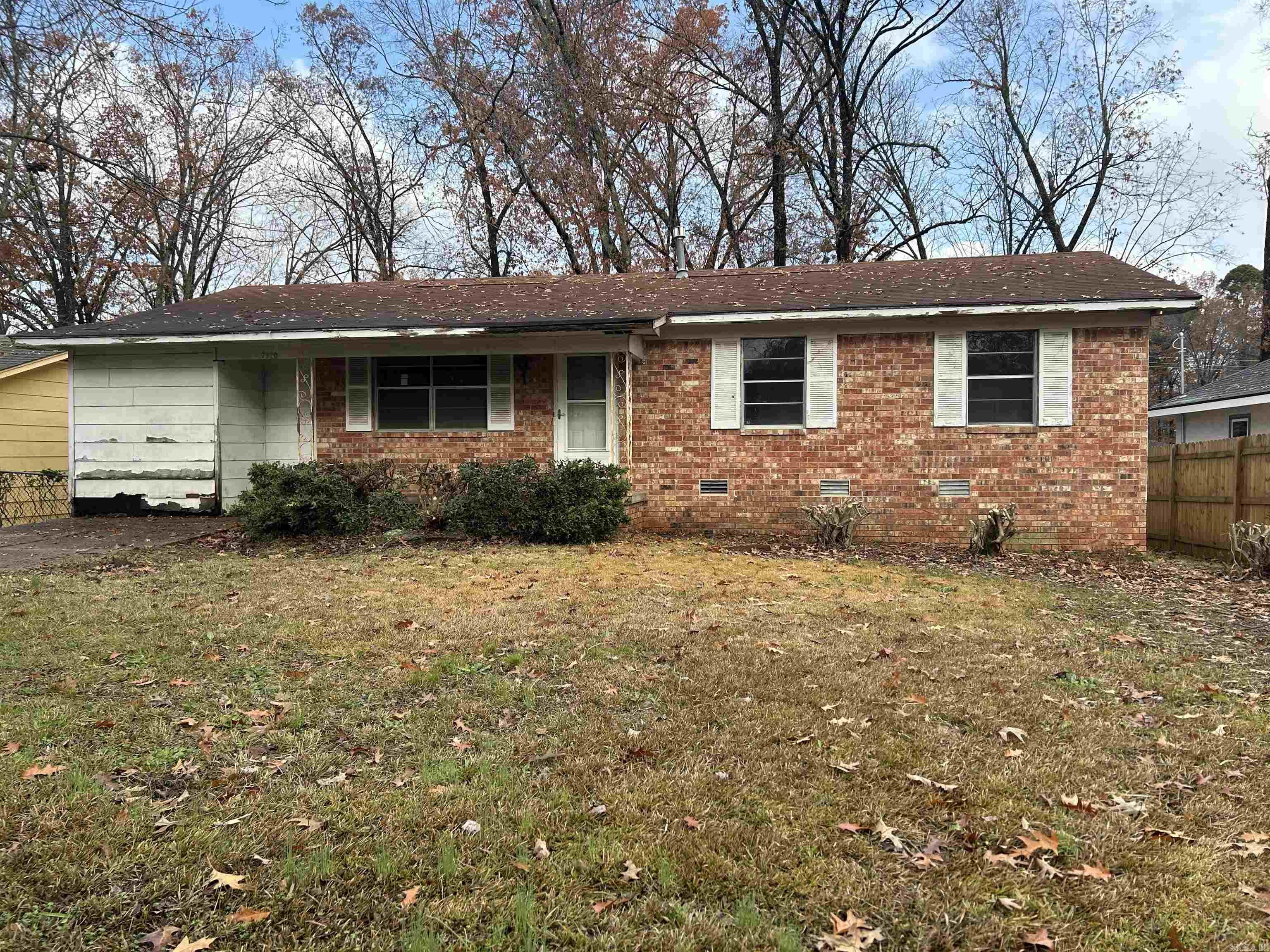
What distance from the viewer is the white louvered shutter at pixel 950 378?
11492 mm

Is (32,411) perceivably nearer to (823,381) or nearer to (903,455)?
(823,381)

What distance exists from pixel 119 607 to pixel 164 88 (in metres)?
22.8

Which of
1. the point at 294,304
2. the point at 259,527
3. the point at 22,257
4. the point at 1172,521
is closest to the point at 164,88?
the point at 22,257

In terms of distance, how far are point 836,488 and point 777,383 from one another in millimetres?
1776

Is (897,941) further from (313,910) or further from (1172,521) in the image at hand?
(1172,521)

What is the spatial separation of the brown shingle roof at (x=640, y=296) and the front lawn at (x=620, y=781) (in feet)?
19.4

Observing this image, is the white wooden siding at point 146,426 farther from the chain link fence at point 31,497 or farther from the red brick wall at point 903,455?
the red brick wall at point 903,455

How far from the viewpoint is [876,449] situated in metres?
11.7

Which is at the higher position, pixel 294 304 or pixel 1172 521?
pixel 294 304

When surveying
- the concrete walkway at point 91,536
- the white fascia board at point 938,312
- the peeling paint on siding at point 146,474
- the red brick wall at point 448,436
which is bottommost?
the concrete walkway at point 91,536

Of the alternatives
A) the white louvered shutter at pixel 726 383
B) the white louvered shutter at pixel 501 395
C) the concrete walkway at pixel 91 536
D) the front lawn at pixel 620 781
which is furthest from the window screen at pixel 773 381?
the concrete walkway at pixel 91 536

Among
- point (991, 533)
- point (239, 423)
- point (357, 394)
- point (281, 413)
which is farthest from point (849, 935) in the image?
point (281, 413)

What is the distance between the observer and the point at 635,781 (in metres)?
3.35

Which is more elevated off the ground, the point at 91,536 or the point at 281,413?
the point at 281,413
